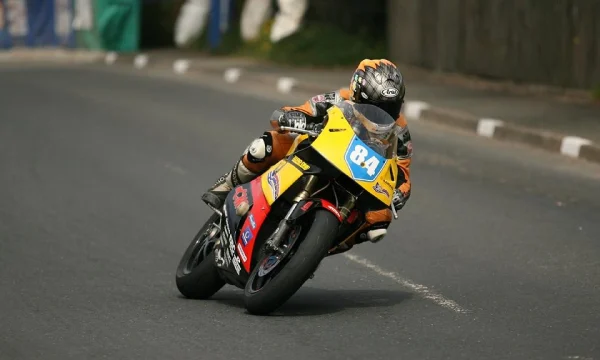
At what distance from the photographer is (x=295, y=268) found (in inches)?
282

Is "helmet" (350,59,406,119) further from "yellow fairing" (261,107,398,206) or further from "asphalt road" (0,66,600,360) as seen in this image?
"asphalt road" (0,66,600,360)

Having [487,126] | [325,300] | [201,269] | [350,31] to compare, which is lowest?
[350,31]

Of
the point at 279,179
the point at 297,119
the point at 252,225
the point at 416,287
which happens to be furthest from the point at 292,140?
the point at 416,287

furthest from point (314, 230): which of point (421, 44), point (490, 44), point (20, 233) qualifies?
point (421, 44)

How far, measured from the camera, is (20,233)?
10.9 m

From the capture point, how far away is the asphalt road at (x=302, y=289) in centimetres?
695

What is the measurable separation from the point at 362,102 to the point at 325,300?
1240mm

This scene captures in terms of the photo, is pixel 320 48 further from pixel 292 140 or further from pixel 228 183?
pixel 292 140

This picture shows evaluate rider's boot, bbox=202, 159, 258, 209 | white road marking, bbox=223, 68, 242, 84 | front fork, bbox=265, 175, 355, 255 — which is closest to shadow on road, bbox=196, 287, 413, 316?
front fork, bbox=265, 175, 355, 255

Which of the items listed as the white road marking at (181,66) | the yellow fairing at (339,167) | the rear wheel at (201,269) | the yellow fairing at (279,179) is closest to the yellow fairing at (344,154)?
the yellow fairing at (339,167)

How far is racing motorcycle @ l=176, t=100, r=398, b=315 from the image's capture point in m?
7.27

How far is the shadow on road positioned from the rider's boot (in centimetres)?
58

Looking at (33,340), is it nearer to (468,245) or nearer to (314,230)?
(314,230)

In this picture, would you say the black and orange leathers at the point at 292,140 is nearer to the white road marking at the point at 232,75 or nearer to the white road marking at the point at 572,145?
the white road marking at the point at 572,145
